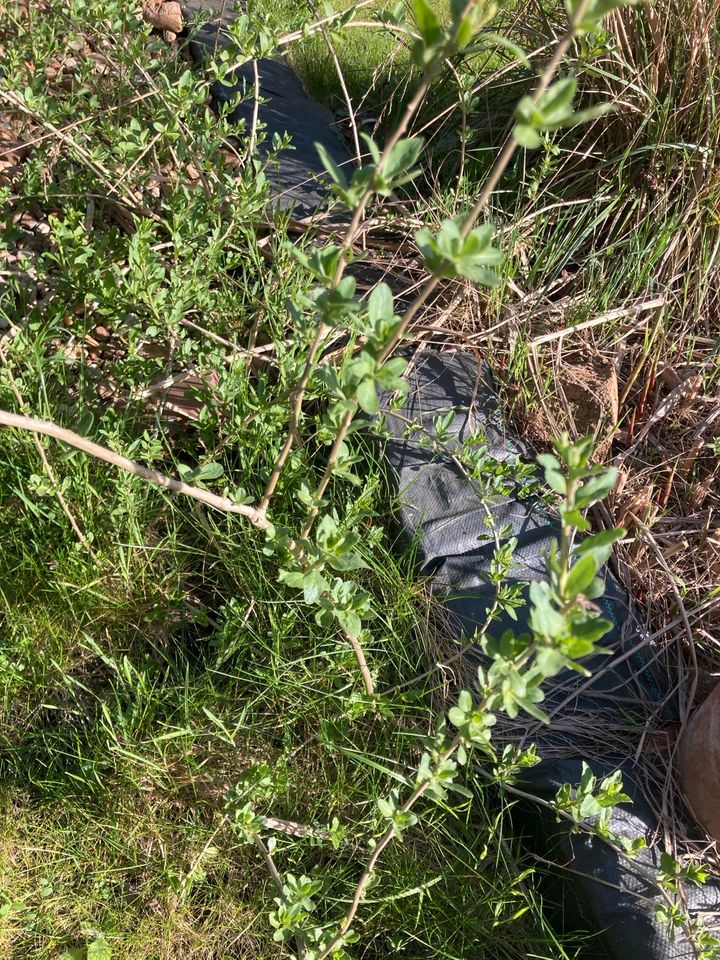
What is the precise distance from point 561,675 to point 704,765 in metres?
0.38

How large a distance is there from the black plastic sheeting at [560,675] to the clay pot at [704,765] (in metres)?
0.09

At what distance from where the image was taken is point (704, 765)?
164 centimetres

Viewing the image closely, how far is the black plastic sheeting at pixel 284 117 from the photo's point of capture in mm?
2746

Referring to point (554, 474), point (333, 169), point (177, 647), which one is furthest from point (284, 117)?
point (554, 474)

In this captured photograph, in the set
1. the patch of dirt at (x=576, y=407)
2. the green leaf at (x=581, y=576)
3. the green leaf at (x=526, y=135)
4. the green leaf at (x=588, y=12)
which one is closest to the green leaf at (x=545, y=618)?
the green leaf at (x=581, y=576)

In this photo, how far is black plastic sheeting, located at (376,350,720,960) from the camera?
5.23 feet

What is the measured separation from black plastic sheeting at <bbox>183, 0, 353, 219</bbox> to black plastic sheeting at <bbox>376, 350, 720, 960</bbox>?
2.77 ft

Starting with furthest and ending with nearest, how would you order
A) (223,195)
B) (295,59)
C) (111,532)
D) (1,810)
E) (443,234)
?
(295,59) < (223,195) < (111,532) < (1,810) < (443,234)

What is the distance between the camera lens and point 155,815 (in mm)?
1689

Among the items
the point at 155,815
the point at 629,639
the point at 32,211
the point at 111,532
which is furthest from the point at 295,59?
the point at 155,815

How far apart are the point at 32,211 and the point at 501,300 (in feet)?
4.77

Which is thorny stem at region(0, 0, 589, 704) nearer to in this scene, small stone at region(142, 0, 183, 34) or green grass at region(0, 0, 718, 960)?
green grass at region(0, 0, 718, 960)

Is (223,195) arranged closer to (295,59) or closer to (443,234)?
(443,234)

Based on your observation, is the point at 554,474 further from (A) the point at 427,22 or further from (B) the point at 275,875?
(B) the point at 275,875
